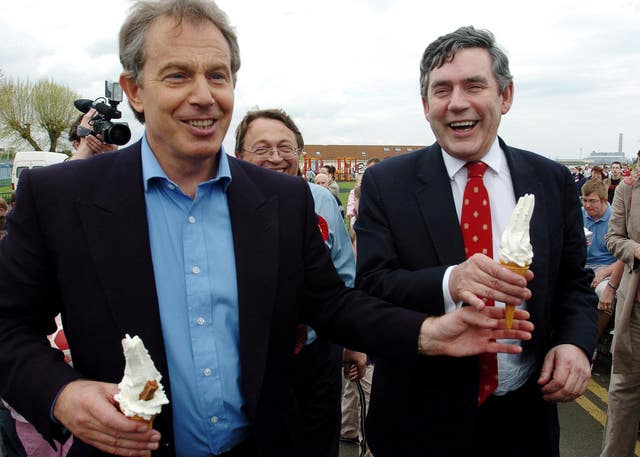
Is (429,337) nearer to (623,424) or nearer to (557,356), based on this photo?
(557,356)

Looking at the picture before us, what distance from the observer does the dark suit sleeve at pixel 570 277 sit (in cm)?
213

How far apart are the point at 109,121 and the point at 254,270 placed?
2393 mm

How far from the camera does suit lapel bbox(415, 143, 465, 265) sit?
2.05 metres

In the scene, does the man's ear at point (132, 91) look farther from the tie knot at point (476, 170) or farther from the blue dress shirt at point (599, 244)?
the blue dress shirt at point (599, 244)

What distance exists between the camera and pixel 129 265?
161 cm

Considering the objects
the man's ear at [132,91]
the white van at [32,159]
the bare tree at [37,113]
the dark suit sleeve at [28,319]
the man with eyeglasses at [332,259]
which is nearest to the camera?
the dark suit sleeve at [28,319]

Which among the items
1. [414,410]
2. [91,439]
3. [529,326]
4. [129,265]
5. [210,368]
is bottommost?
[414,410]

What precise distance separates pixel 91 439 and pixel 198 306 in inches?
18.9

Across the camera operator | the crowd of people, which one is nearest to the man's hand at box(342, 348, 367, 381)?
the crowd of people

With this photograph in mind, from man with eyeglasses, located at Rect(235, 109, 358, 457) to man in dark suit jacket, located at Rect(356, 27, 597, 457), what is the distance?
0.86 meters

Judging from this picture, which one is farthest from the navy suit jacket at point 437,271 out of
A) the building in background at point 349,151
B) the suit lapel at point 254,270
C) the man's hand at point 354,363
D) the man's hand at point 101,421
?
the building in background at point 349,151

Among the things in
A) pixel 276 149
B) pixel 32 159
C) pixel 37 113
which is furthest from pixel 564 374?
pixel 37 113

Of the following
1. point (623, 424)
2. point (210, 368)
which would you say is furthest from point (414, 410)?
point (623, 424)

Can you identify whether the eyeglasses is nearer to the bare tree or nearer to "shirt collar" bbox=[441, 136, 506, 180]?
"shirt collar" bbox=[441, 136, 506, 180]
